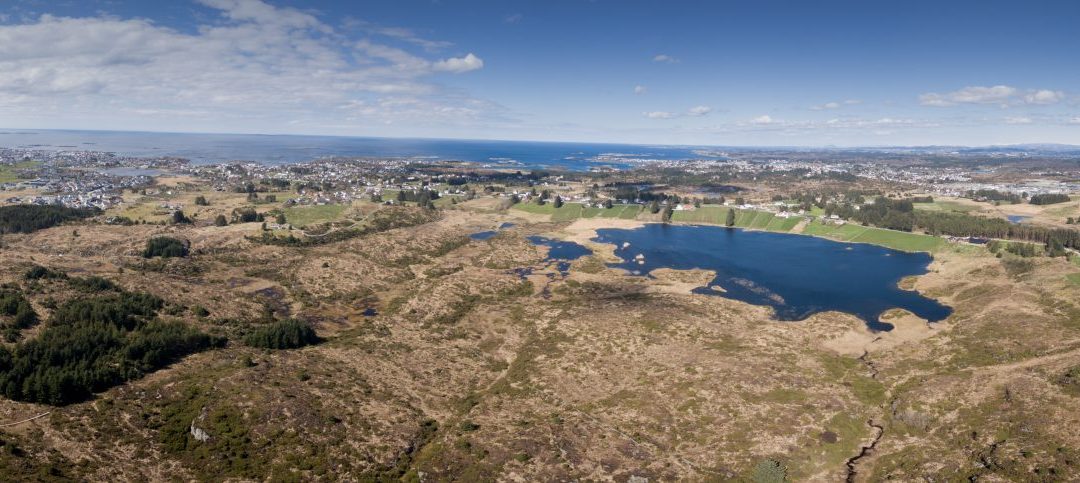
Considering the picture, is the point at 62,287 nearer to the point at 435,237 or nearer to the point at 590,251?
the point at 435,237

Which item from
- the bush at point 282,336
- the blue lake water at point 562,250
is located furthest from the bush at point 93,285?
the blue lake water at point 562,250

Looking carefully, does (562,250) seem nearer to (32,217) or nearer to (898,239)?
(898,239)

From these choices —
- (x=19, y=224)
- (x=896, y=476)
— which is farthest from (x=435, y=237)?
(x=896, y=476)

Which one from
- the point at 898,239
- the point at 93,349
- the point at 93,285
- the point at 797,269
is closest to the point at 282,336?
the point at 93,349

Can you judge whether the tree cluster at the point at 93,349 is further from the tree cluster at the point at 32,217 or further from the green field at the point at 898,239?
the green field at the point at 898,239

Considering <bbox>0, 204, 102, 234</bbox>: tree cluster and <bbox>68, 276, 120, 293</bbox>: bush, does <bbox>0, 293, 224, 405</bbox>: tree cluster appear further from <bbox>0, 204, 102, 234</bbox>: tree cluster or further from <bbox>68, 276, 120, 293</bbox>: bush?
<bbox>0, 204, 102, 234</bbox>: tree cluster
